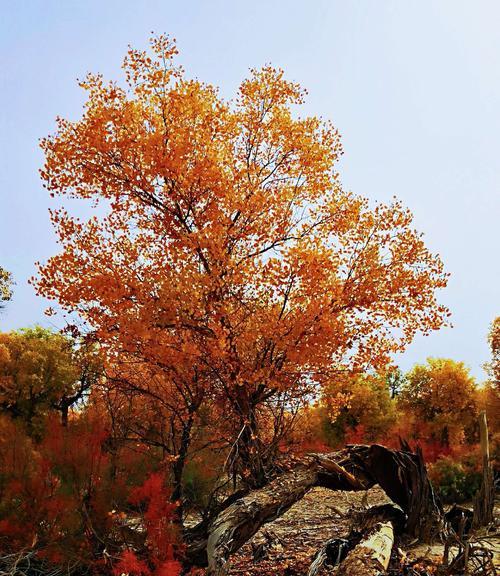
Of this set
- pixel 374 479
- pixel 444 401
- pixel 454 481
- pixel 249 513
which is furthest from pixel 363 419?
pixel 249 513

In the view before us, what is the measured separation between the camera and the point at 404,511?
8.73 m

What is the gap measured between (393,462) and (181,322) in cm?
428

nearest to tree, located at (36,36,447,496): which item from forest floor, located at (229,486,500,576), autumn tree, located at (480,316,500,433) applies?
forest floor, located at (229,486,500,576)

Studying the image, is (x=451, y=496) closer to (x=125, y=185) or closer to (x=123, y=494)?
(x=123, y=494)

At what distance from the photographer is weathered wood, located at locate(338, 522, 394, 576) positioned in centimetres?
589

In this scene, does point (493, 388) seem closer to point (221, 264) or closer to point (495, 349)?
point (495, 349)

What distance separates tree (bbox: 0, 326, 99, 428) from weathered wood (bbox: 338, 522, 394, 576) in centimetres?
1484

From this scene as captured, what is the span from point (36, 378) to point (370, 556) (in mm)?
17101

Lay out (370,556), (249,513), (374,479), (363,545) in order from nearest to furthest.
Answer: (370,556)
(363,545)
(249,513)
(374,479)

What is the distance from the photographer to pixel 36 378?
20.9 m

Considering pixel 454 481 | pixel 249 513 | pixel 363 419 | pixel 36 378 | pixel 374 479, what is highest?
pixel 36 378

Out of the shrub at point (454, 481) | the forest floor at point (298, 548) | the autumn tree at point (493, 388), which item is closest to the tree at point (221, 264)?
the forest floor at point (298, 548)

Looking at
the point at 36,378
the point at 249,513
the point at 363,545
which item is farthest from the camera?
the point at 36,378

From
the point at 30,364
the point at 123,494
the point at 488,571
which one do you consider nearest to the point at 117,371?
the point at 123,494
